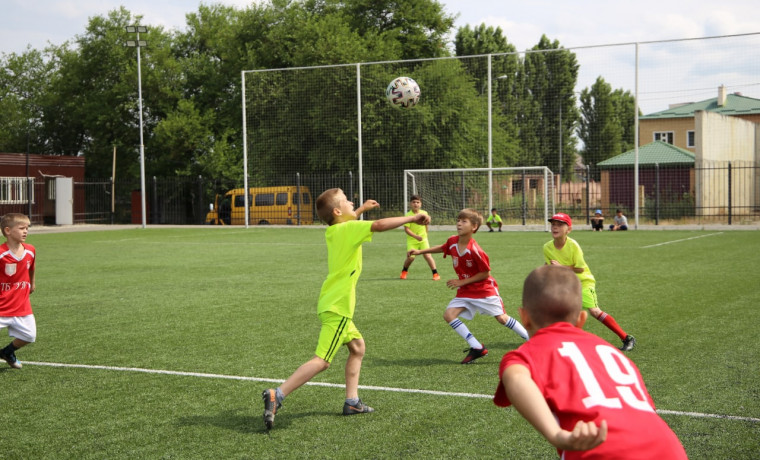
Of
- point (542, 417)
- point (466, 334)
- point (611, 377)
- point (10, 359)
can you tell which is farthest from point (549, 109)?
point (542, 417)

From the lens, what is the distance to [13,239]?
22.3 ft

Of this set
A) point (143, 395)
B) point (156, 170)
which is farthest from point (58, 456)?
point (156, 170)

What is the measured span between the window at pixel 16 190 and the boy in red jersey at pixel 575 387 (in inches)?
1489

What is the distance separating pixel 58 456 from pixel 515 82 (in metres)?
29.0

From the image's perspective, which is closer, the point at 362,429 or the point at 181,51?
the point at 362,429

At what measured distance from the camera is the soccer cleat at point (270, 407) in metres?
4.90

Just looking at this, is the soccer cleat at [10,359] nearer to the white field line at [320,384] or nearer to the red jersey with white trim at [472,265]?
the white field line at [320,384]

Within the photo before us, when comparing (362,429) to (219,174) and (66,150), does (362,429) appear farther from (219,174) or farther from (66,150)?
(66,150)

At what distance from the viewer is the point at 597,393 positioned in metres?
2.24

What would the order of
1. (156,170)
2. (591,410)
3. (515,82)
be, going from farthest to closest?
(156,170) < (515,82) < (591,410)

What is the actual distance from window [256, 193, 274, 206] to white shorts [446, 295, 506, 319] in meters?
30.7

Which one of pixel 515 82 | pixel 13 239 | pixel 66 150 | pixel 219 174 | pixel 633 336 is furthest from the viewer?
pixel 66 150

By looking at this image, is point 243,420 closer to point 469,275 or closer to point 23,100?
point 469,275

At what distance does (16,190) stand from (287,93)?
14390mm
